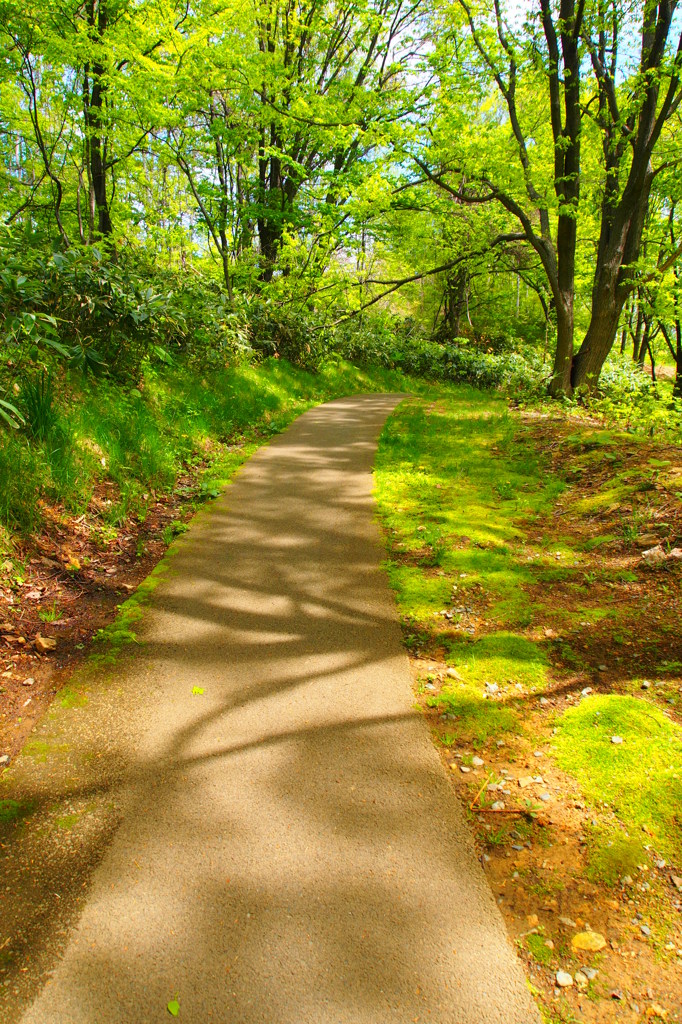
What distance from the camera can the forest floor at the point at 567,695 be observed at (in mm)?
1826

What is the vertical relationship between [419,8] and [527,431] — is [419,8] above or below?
above

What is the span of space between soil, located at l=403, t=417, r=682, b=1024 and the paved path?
0.39 ft

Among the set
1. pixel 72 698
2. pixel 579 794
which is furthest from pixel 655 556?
pixel 72 698

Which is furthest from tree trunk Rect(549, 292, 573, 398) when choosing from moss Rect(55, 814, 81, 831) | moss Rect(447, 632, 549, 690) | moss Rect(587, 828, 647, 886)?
moss Rect(55, 814, 81, 831)

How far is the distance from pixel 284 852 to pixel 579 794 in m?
1.24

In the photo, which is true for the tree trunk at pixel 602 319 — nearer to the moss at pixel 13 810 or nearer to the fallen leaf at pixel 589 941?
the fallen leaf at pixel 589 941

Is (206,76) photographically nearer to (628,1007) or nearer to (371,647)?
(371,647)

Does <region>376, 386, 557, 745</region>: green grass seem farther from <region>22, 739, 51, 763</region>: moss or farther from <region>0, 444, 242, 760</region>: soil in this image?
<region>0, 444, 242, 760</region>: soil

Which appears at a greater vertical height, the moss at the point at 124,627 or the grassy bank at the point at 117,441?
the grassy bank at the point at 117,441

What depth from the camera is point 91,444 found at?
500 cm

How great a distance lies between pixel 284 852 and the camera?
82.1 inches

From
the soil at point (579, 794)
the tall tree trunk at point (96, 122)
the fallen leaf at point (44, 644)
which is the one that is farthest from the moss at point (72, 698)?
the tall tree trunk at point (96, 122)

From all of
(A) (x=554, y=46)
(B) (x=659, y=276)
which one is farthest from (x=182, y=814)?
(A) (x=554, y=46)

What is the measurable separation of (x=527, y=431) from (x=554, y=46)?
724cm
